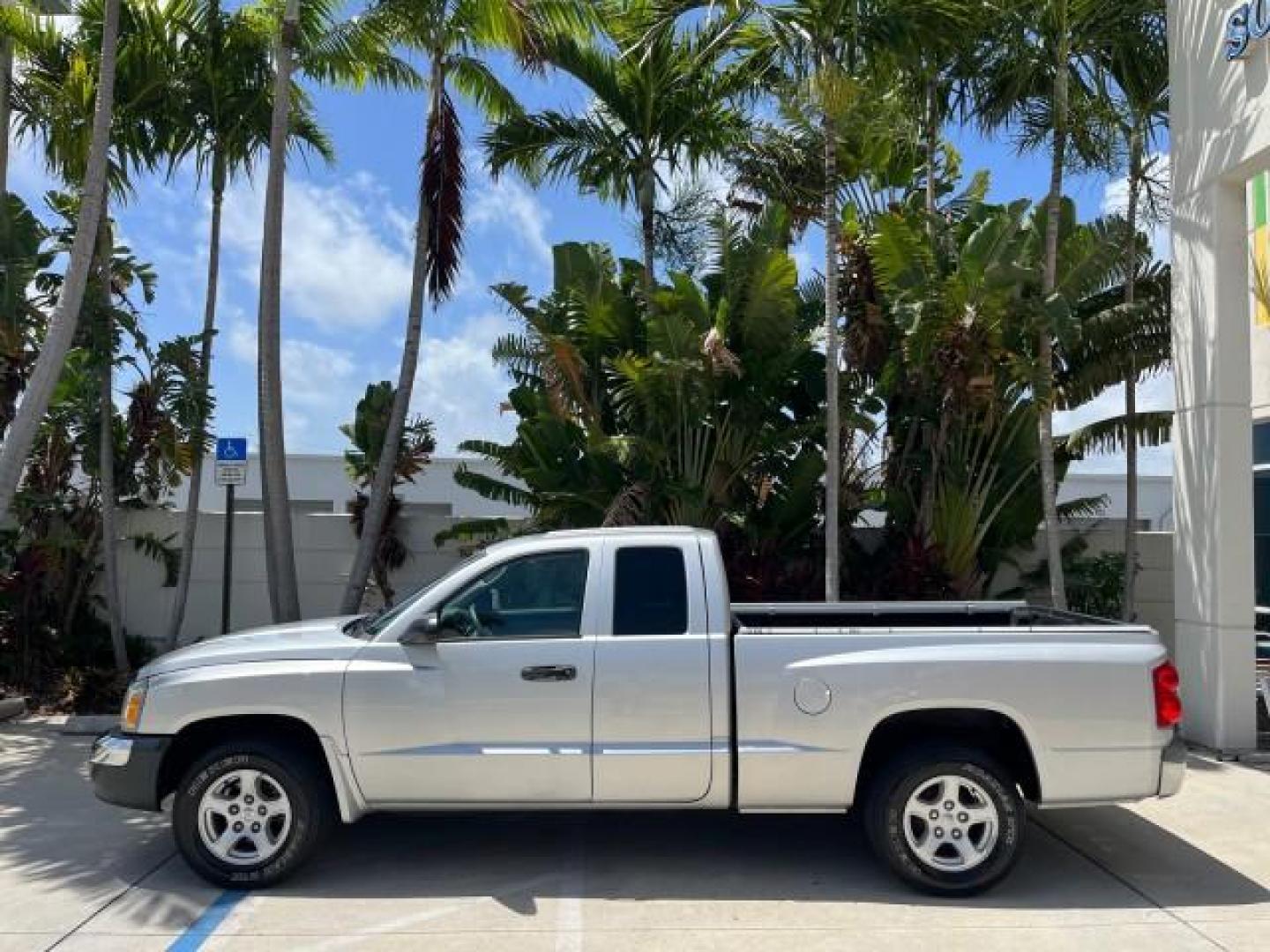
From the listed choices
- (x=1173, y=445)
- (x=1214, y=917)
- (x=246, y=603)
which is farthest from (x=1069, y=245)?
(x=246, y=603)

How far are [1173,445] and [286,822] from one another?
312 inches

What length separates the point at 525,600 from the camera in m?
6.15

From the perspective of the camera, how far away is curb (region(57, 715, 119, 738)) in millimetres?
10539

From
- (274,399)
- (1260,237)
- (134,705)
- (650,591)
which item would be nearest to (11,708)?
(274,399)

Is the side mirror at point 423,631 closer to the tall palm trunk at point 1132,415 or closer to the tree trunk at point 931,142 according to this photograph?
the tree trunk at point 931,142

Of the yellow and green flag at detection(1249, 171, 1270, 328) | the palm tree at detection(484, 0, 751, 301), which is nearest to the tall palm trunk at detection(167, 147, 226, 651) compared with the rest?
the palm tree at detection(484, 0, 751, 301)

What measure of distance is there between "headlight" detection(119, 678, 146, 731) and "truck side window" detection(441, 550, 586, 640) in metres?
1.64

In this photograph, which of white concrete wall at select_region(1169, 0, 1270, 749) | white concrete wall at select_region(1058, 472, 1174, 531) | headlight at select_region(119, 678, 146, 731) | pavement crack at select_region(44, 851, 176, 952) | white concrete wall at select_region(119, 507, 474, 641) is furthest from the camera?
white concrete wall at select_region(1058, 472, 1174, 531)

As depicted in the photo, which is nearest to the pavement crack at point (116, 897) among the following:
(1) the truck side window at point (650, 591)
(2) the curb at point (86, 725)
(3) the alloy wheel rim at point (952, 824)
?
(1) the truck side window at point (650, 591)

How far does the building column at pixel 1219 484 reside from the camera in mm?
9227

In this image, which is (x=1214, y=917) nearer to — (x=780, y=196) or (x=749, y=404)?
(x=749, y=404)

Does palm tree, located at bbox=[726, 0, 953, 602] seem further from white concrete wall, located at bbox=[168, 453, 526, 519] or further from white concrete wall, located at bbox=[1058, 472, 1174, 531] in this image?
white concrete wall, located at bbox=[1058, 472, 1174, 531]

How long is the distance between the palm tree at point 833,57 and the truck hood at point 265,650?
560cm

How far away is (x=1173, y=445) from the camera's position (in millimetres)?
9945
